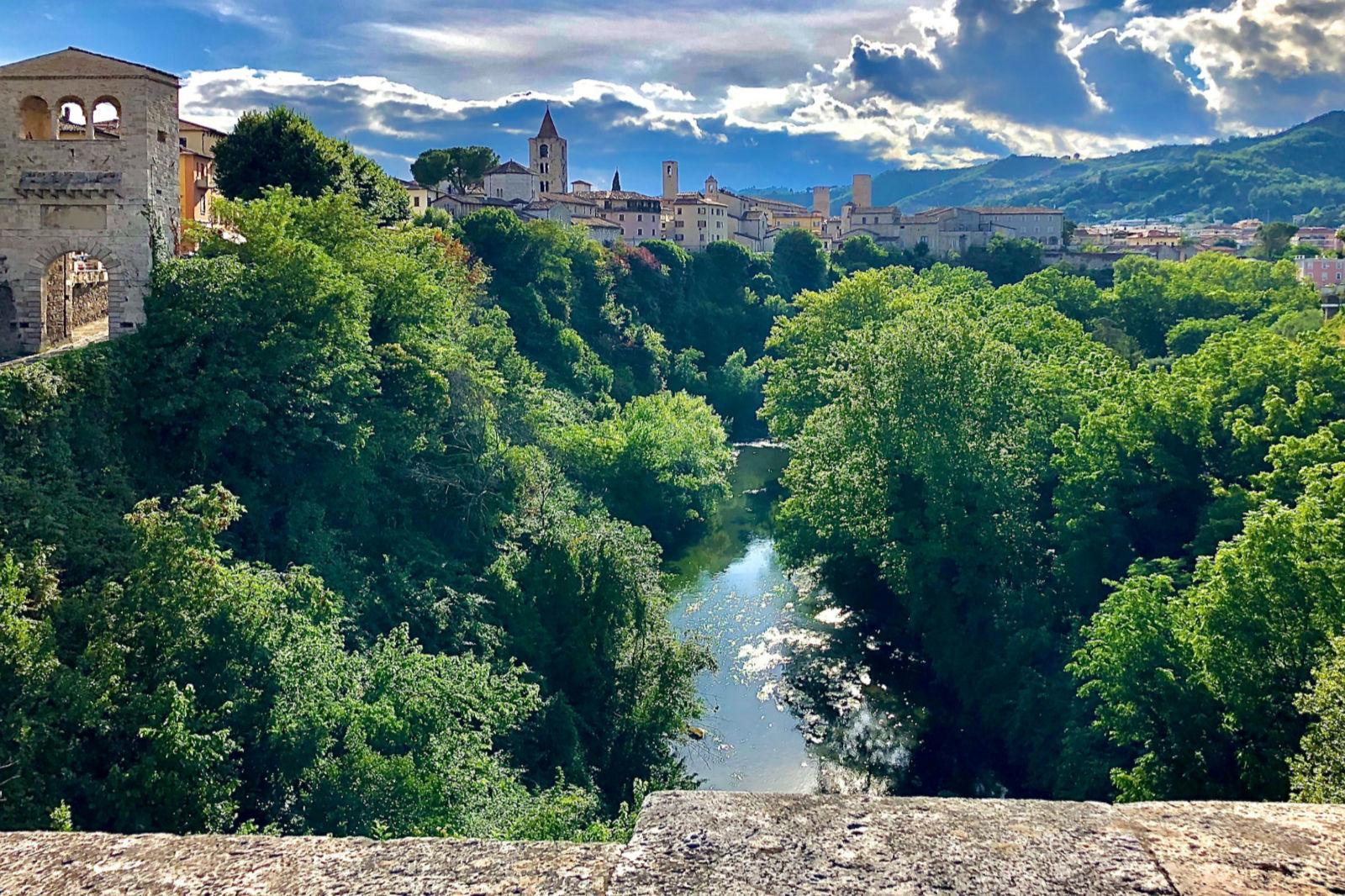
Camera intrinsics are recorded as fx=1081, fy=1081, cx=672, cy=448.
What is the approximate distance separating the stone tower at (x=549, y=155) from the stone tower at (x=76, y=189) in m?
80.8

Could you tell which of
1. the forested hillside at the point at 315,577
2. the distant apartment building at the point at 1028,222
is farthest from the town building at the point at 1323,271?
the forested hillside at the point at 315,577

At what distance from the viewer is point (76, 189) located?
74.0ft

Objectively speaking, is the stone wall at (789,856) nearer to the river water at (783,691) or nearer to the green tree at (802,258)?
the river water at (783,691)

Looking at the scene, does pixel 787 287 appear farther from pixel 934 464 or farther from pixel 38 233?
pixel 38 233

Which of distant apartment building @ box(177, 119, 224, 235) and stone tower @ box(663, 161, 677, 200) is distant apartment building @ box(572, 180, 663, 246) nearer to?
stone tower @ box(663, 161, 677, 200)

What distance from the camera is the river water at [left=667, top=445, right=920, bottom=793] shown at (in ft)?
74.7

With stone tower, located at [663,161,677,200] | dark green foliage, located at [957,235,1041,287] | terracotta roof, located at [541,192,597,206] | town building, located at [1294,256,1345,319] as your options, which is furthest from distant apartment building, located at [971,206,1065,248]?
terracotta roof, located at [541,192,597,206]

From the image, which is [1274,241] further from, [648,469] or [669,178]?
[648,469]

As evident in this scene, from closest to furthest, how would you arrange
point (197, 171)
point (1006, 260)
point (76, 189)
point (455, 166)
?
point (76, 189) < point (197, 171) < point (455, 166) < point (1006, 260)

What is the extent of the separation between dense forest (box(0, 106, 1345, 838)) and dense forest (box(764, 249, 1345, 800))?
8cm

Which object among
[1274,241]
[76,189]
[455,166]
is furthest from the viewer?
[1274,241]

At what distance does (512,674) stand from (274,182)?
23.9 m

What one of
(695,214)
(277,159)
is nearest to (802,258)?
(695,214)

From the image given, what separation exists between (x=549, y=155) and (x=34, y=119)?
81955mm
